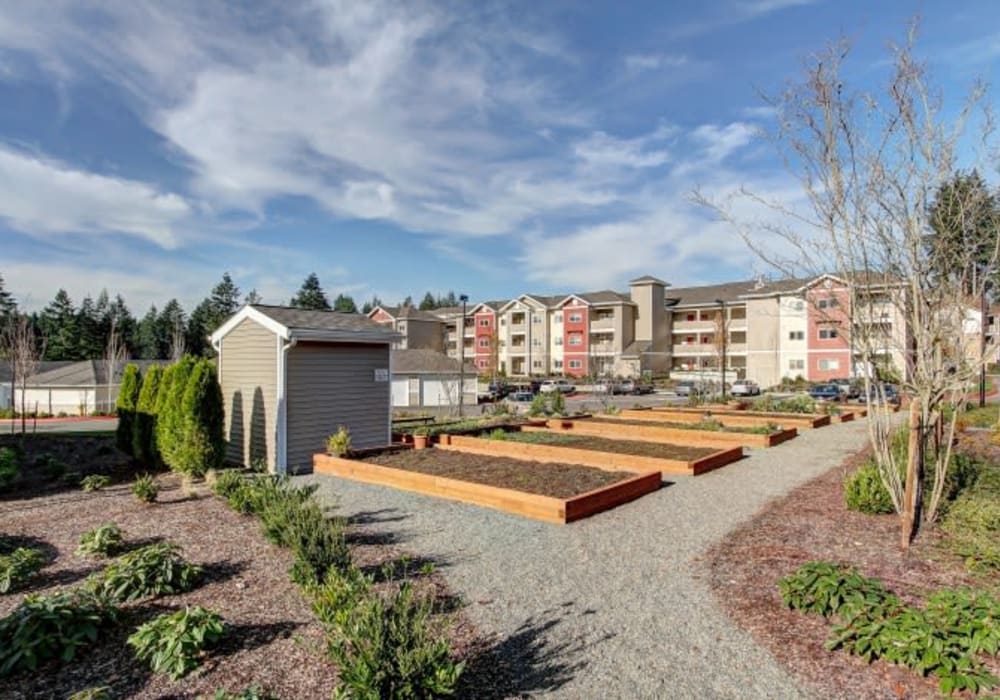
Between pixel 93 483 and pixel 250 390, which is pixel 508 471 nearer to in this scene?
pixel 250 390

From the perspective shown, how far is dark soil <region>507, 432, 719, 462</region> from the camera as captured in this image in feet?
41.8

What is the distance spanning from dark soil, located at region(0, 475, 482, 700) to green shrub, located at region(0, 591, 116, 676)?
0.26 ft

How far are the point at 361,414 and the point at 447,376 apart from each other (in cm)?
2253

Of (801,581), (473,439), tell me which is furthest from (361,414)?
(801,581)

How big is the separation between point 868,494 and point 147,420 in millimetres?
13578

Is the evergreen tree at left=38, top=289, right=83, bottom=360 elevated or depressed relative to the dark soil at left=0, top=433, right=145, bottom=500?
elevated

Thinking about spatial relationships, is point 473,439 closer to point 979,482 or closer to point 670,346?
point 979,482

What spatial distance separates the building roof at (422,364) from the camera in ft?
116

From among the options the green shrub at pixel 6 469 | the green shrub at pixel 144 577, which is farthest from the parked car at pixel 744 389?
the green shrub at pixel 144 577

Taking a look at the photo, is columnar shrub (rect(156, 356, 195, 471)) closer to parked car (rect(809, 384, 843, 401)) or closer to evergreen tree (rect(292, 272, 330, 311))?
parked car (rect(809, 384, 843, 401))

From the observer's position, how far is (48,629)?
14.1 feet

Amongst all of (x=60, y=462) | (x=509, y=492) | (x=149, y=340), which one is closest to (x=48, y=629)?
(x=509, y=492)

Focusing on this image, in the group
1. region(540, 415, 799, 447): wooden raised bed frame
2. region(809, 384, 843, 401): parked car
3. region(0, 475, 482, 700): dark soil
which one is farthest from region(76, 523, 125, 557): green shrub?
region(809, 384, 843, 401): parked car

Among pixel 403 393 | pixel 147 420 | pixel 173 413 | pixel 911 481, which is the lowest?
pixel 403 393
